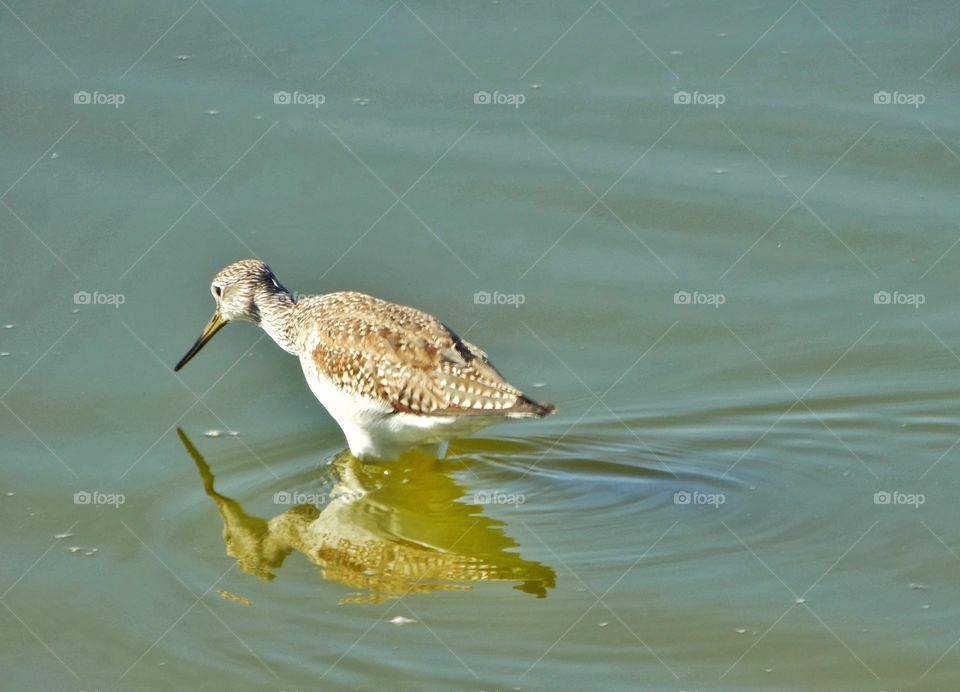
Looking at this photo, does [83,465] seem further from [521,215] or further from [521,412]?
[521,215]

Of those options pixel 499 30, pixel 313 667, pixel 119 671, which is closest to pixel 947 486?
pixel 313 667

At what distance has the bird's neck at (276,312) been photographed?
1144cm

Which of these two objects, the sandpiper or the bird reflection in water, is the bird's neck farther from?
the bird reflection in water

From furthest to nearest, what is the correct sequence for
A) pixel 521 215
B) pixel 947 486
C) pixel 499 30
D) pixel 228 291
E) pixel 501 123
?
pixel 499 30 → pixel 501 123 → pixel 521 215 → pixel 228 291 → pixel 947 486

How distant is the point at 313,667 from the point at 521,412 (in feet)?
6.87

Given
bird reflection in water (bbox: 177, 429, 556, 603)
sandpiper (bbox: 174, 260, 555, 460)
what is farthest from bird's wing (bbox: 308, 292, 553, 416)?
bird reflection in water (bbox: 177, 429, 556, 603)

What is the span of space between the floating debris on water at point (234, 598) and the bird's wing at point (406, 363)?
1.74 m

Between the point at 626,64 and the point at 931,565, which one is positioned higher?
the point at 626,64

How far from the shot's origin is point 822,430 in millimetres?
10672

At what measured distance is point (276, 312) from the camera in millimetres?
11531

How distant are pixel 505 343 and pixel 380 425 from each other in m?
1.87

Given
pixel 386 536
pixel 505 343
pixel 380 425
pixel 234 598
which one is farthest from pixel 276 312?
pixel 234 598

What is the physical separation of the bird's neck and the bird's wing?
0.50 meters

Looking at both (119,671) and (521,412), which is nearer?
(119,671)
